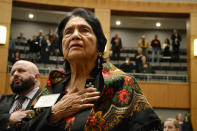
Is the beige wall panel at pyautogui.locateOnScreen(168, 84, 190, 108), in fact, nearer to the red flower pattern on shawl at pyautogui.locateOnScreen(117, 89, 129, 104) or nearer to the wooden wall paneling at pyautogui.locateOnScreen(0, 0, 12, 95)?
the wooden wall paneling at pyautogui.locateOnScreen(0, 0, 12, 95)

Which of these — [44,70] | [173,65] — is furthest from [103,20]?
[173,65]

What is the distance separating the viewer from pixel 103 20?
11.9 metres

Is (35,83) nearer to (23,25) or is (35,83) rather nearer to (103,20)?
(103,20)

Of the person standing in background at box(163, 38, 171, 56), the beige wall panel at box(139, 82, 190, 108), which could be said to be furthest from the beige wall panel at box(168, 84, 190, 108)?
the person standing in background at box(163, 38, 171, 56)

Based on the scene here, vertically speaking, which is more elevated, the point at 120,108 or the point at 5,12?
the point at 5,12

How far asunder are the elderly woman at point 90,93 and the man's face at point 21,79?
107 cm

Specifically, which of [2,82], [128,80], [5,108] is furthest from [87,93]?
[2,82]

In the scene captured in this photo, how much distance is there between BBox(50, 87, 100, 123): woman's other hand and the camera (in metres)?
1.54

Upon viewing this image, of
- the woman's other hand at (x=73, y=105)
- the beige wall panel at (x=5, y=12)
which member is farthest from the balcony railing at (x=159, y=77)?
the woman's other hand at (x=73, y=105)

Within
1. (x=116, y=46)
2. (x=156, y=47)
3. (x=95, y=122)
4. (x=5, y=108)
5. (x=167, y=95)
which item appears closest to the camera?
(x=95, y=122)

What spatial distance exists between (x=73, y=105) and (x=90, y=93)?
11 centimetres

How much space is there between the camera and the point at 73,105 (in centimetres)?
155

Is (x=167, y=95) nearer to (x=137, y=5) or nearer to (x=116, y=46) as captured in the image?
(x=116, y=46)

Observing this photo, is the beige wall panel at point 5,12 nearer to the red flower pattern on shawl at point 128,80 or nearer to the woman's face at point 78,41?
the woman's face at point 78,41
